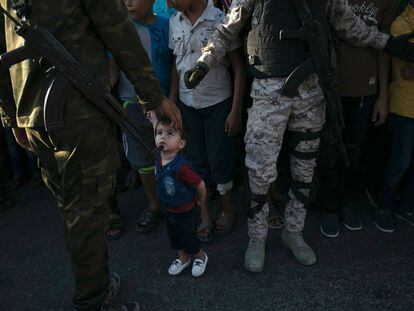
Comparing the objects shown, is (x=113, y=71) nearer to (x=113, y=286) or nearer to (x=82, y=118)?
(x=82, y=118)

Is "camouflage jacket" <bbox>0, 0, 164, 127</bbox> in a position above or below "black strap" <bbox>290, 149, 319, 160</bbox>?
above

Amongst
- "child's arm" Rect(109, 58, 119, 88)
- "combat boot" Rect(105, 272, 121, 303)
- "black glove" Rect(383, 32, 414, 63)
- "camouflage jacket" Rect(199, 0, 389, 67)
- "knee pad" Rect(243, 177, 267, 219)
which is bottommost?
"combat boot" Rect(105, 272, 121, 303)

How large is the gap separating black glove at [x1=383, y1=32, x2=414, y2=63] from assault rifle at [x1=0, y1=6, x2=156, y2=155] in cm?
174

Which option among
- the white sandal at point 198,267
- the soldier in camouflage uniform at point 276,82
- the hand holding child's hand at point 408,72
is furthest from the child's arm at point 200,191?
the hand holding child's hand at point 408,72

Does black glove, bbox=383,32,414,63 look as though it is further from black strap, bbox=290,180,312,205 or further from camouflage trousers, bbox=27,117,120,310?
camouflage trousers, bbox=27,117,120,310

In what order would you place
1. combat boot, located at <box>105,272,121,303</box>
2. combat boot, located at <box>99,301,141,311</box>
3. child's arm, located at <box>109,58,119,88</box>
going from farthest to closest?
child's arm, located at <box>109,58,119,88</box>
combat boot, located at <box>105,272,121,303</box>
combat boot, located at <box>99,301,141,311</box>

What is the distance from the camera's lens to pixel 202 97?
261 centimetres

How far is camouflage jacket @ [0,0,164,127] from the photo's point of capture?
1652 millimetres

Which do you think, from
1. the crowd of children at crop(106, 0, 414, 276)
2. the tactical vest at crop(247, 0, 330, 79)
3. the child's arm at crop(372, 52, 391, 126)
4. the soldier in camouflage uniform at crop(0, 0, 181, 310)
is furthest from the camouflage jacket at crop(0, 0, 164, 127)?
the child's arm at crop(372, 52, 391, 126)

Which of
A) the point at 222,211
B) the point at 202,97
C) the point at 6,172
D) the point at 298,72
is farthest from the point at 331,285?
the point at 6,172

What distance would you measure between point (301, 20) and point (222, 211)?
60.2 inches

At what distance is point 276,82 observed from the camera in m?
2.19

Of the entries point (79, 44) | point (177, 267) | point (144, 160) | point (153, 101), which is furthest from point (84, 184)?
point (144, 160)

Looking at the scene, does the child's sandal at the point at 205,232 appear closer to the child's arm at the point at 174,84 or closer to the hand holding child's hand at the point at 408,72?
the child's arm at the point at 174,84
